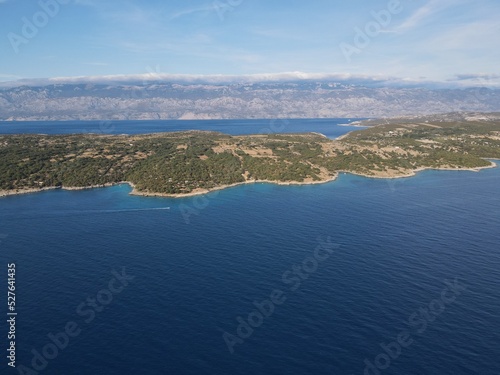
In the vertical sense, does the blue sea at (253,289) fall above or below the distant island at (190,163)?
below

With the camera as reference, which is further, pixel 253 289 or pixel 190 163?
pixel 190 163

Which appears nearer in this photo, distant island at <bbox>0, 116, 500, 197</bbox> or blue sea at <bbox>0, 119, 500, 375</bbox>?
blue sea at <bbox>0, 119, 500, 375</bbox>

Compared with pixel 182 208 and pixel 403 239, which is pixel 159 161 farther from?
pixel 403 239

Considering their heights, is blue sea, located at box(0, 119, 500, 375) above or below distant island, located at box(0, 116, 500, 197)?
below

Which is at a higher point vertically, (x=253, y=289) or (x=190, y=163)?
(x=190, y=163)
